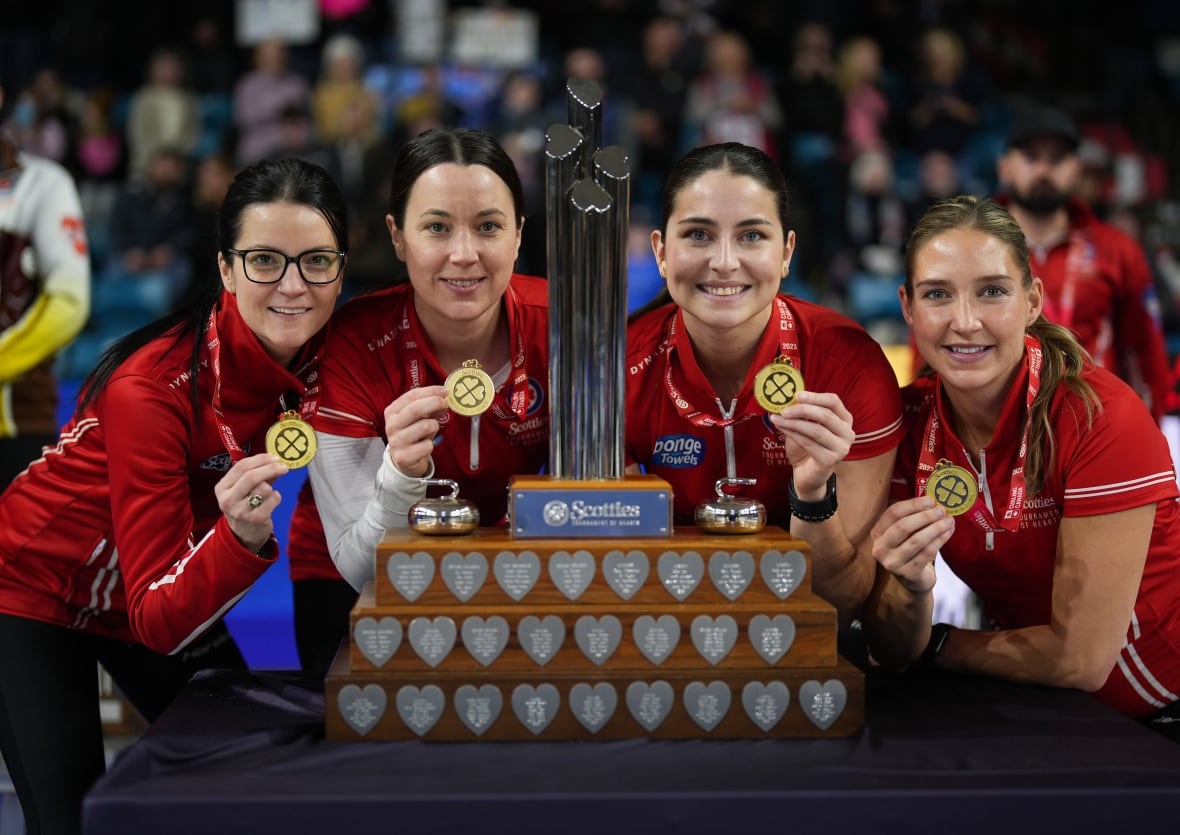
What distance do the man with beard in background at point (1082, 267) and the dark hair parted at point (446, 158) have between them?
2349 mm

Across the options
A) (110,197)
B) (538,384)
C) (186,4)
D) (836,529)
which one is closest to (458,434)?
(538,384)

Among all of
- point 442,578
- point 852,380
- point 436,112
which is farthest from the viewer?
point 436,112

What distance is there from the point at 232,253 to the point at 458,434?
535 millimetres

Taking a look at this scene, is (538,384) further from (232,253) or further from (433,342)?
(232,253)

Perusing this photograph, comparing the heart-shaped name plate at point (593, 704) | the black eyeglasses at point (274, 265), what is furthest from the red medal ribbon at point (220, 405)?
the heart-shaped name plate at point (593, 704)

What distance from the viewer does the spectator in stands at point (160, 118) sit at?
883 cm

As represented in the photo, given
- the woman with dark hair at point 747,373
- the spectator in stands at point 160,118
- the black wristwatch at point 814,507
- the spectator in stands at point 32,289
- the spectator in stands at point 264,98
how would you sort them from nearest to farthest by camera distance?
the black wristwatch at point 814,507 < the woman with dark hair at point 747,373 < the spectator in stands at point 32,289 < the spectator in stands at point 264,98 < the spectator in stands at point 160,118

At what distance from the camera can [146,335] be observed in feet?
7.78

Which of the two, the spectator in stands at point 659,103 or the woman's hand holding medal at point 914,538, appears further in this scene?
the spectator in stands at point 659,103

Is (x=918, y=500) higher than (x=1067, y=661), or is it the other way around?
(x=918, y=500)

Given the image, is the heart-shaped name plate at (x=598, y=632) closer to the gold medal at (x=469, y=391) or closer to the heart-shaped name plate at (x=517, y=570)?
the heart-shaped name plate at (x=517, y=570)

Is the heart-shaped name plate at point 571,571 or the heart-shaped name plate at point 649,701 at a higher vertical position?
the heart-shaped name plate at point 571,571

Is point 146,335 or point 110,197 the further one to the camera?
point 110,197

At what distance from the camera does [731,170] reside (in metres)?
2.29
